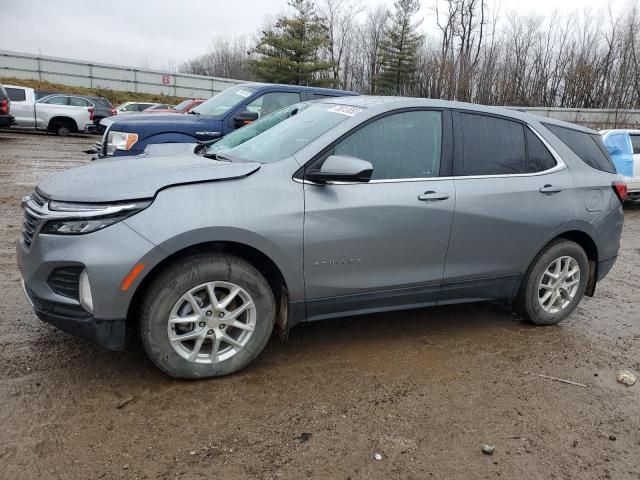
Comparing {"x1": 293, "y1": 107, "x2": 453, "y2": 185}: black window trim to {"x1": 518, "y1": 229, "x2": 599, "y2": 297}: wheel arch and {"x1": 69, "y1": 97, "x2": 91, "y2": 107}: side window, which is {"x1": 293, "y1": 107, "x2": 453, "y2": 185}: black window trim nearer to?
{"x1": 518, "y1": 229, "x2": 599, "y2": 297}: wheel arch

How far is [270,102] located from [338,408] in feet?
19.3

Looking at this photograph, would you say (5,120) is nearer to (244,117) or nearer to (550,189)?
(244,117)

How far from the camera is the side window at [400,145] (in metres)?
3.49

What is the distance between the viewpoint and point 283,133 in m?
3.71

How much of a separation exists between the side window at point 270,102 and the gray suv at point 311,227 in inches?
147

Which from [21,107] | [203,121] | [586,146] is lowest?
[586,146]

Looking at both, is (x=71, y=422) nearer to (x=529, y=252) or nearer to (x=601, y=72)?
(x=529, y=252)

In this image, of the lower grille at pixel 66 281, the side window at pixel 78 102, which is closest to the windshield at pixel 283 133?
the lower grille at pixel 66 281

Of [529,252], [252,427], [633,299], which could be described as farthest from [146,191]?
[633,299]

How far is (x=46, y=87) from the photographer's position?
32.0 metres

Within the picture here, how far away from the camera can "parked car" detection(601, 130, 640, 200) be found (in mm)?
10594

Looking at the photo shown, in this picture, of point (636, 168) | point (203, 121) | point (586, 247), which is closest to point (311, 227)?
point (586, 247)

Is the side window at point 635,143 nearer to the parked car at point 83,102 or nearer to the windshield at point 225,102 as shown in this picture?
the windshield at point 225,102

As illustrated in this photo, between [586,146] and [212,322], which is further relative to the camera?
[586,146]
